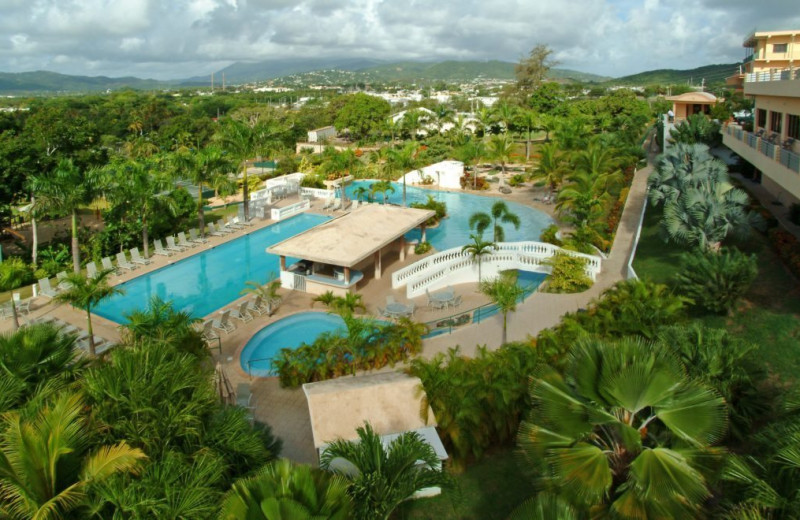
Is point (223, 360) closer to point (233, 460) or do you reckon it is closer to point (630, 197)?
point (233, 460)

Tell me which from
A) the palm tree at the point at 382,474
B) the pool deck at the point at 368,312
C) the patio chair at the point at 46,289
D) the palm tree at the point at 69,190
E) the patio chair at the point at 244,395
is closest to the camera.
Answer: the palm tree at the point at 382,474

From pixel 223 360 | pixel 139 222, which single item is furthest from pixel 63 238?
pixel 223 360

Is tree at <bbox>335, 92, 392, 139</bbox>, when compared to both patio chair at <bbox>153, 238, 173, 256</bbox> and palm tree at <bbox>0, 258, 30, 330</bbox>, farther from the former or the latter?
palm tree at <bbox>0, 258, 30, 330</bbox>

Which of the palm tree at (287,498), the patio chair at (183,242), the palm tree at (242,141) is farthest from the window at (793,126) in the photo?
the patio chair at (183,242)

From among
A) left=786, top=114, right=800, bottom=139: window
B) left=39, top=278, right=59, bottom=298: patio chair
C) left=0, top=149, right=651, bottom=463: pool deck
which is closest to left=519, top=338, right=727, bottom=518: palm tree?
left=0, top=149, right=651, bottom=463: pool deck

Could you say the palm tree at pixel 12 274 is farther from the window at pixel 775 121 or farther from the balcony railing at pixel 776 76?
the window at pixel 775 121

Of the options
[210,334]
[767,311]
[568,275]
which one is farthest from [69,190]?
[767,311]
